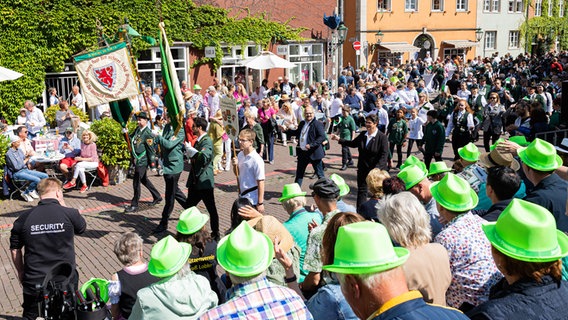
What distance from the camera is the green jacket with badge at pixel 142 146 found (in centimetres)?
1055

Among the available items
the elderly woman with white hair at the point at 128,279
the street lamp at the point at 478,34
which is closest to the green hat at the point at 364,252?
the elderly woman with white hair at the point at 128,279

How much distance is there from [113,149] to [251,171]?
236 inches

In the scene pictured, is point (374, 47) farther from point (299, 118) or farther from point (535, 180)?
point (535, 180)

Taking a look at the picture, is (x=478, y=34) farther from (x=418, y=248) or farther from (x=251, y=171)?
(x=418, y=248)

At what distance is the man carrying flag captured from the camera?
918cm

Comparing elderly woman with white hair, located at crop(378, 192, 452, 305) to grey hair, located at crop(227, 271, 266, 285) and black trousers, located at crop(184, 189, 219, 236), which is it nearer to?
grey hair, located at crop(227, 271, 266, 285)

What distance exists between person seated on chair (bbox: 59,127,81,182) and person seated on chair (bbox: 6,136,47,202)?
727 mm

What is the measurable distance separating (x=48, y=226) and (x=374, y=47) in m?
39.2

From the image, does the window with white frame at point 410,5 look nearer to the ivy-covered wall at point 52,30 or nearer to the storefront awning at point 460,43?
the storefront awning at point 460,43

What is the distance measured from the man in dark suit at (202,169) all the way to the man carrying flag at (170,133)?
1.86 ft

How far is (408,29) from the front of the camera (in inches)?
1720

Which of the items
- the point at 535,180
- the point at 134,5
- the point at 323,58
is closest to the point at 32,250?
the point at 535,180

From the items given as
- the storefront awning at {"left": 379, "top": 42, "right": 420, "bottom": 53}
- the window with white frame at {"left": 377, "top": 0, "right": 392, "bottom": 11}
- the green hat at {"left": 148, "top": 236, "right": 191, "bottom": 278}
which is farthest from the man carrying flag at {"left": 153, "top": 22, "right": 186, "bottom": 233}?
the window with white frame at {"left": 377, "top": 0, "right": 392, "bottom": 11}

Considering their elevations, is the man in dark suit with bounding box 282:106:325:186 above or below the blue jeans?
above
